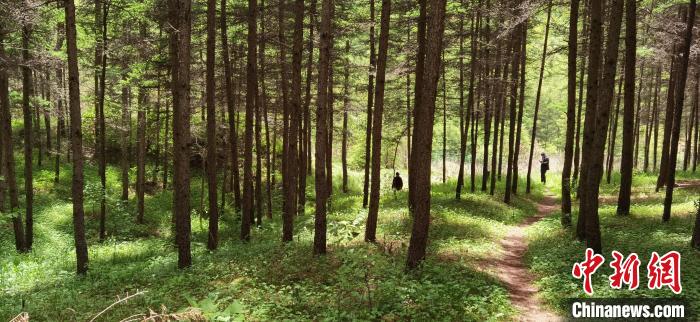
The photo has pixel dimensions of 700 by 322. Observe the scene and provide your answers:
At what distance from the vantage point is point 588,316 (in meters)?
8.02

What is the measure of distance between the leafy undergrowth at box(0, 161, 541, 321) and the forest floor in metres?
0.03

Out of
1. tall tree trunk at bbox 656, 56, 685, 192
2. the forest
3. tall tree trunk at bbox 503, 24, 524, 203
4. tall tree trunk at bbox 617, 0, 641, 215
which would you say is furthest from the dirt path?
tall tree trunk at bbox 656, 56, 685, 192

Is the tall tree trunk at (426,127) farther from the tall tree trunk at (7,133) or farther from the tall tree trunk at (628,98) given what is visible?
the tall tree trunk at (7,133)

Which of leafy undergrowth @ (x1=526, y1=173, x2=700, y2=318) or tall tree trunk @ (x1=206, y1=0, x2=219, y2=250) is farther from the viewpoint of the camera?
tall tree trunk @ (x1=206, y1=0, x2=219, y2=250)

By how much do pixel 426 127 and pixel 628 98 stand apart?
8924mm

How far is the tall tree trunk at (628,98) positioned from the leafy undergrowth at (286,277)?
4.24 m

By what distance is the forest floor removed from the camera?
28.1 ft

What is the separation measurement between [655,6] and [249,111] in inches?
635

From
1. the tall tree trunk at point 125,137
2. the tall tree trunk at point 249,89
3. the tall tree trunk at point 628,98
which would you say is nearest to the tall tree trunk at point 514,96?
the tall tree trunk at point 628,98

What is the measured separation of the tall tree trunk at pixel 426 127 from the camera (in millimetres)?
9188

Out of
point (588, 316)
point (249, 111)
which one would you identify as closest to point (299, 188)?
point (249, 111)

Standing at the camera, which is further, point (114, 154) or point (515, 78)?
point (114, 154)

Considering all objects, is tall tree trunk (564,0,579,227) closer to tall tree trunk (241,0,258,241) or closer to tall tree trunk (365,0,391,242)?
tall tree trunk (365,0,391,242)

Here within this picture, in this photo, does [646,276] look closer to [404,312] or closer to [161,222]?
[404,312]
